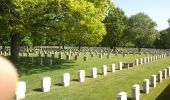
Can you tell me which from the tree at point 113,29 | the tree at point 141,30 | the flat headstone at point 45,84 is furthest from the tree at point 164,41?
Answer: the flat headstone at point 45,84

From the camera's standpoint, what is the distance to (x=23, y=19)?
28.8m

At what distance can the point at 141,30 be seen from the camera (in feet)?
303

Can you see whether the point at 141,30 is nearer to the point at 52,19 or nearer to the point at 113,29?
the point at 113,29

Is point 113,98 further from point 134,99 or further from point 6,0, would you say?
point 6,0

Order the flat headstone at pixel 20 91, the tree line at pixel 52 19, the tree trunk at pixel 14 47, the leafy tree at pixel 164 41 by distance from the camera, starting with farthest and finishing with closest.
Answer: the leafy tree at pixel 164 41 < the tree trunk at pixel 14 47 < the tree line at pixel 52 19 < the flat headstone at pixel 20 91

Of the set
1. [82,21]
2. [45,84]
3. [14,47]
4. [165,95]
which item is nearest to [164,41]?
[14,47]

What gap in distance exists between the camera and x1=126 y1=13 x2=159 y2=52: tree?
91750 millimetres

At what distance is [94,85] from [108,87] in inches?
35.4

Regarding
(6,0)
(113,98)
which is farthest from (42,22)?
(113,98)

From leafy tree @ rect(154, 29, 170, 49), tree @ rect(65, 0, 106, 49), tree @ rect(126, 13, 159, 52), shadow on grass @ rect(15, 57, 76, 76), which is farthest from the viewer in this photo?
leafy tree @ rect(154, 29, 170, 49)

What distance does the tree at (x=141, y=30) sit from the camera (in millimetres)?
91750

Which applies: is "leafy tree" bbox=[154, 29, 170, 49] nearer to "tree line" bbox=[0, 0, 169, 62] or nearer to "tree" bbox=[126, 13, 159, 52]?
"tree" bbox=[126, 13, 159, 52]

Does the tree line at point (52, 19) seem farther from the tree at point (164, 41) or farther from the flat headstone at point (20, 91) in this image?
the tree at point (164, 41)

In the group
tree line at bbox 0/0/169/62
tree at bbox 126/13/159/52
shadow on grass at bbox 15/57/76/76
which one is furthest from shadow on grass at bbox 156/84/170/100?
tree at bbox 126/13/159/52
